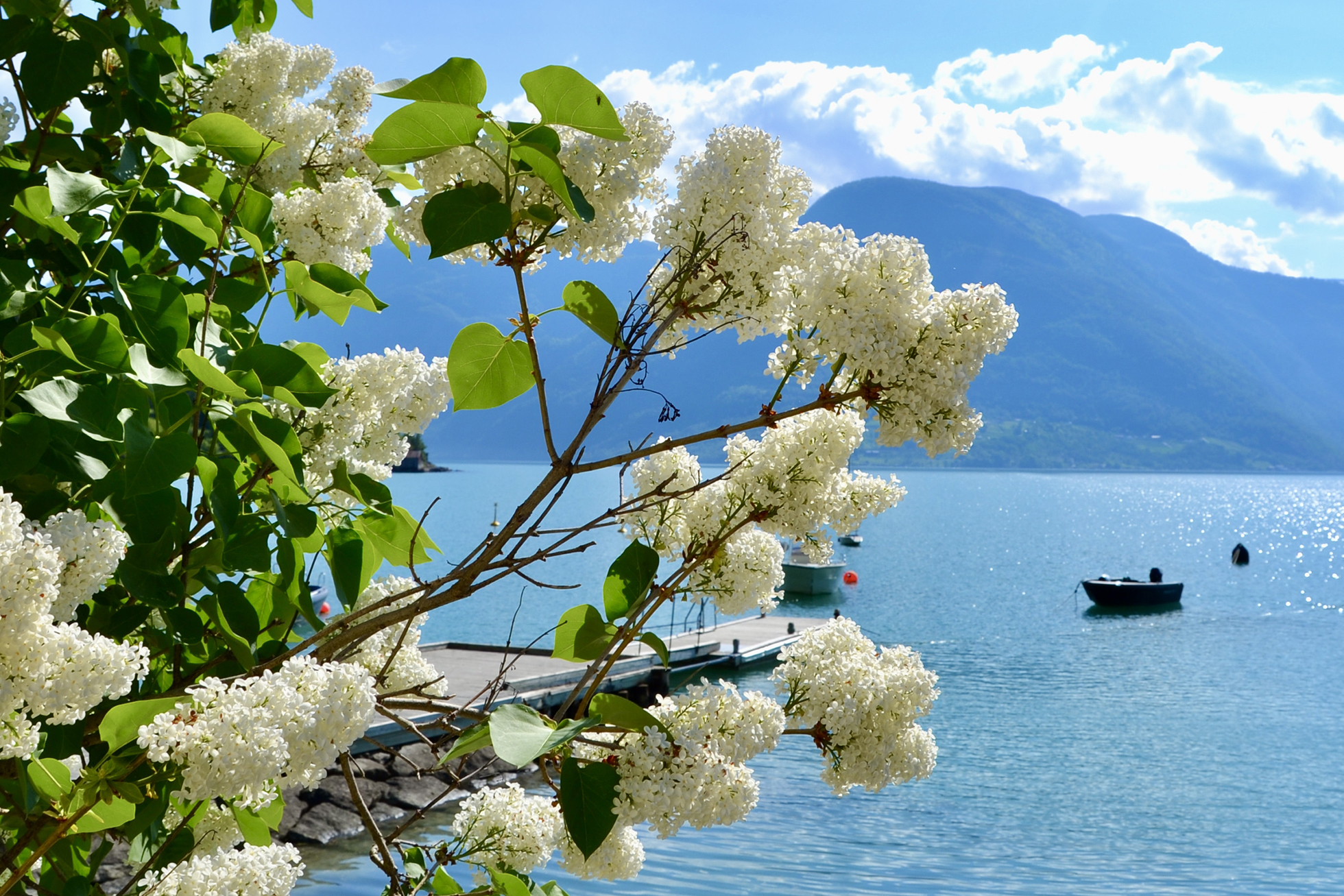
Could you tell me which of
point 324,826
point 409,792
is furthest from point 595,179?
point 409,792

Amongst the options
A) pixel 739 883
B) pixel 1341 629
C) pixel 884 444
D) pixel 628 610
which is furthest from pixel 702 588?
pixel 1341 629

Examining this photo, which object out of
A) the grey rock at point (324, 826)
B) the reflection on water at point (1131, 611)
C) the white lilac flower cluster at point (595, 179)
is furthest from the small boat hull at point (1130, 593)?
the white lilac flower cluster at point (595, 179)

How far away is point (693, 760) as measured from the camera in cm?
154

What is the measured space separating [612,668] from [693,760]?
1627 centimetres

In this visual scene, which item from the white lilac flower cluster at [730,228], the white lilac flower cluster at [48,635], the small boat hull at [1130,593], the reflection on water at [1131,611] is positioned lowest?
the reflection on water at [1131,611]

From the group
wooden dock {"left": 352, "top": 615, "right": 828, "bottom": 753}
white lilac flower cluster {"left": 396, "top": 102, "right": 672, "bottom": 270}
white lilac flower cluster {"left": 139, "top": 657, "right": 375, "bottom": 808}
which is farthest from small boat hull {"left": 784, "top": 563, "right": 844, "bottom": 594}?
white lilac flower cluster {"left": 139, "top": 657, "right": 375, "bottom": 808}

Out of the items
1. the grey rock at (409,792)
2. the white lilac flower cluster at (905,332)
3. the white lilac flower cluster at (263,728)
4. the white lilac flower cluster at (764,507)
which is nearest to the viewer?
the white lilac flower cluster at (263,728)

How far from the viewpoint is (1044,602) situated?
50219mm

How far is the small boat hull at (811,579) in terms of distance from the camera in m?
47.0

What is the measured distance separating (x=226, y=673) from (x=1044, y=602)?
172 feet

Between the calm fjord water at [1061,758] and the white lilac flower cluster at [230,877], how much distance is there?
1398 centimetres

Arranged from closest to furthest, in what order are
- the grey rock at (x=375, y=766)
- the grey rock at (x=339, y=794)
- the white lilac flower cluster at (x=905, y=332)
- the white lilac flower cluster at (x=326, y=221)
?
the white lilac flower cluster at (x=905, y=332) < the white lilac flower cluster at (x=326, y=221) < the grey rock at (x=339, y=794) < the grey rock at (x=375, y=766)

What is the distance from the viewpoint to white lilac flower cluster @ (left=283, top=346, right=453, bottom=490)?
6.20ft

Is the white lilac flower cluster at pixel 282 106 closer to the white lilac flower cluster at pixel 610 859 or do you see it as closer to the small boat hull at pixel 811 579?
the white lilac flower cluster at pixel 610 859
